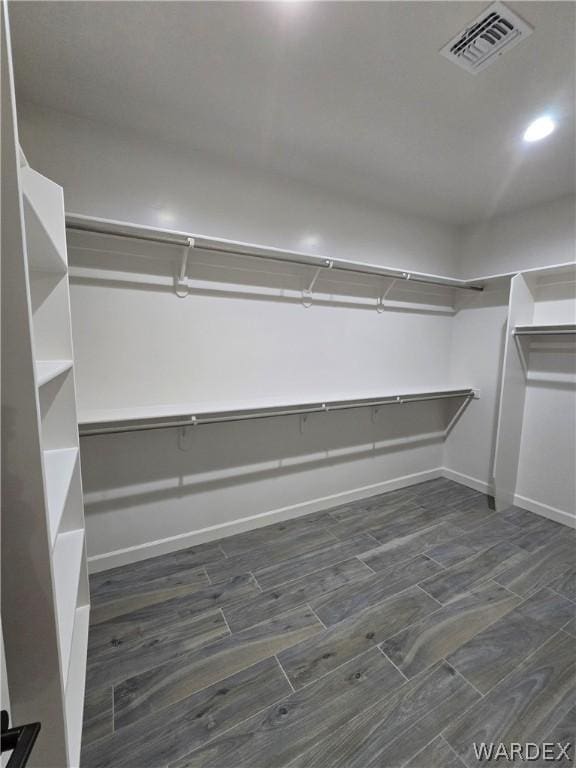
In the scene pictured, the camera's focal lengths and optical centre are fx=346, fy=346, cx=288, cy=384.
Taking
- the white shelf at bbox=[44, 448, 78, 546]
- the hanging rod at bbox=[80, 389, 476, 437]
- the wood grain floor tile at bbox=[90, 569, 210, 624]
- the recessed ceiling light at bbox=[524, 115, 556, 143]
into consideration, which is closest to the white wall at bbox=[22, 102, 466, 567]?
the hanging rod at bbox=[80, 389, 476, 437]

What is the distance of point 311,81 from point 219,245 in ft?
2.73

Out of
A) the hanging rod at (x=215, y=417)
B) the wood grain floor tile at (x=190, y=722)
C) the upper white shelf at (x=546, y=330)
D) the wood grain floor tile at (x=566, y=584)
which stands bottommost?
the wood grain floor tile at (x=190, y=722)

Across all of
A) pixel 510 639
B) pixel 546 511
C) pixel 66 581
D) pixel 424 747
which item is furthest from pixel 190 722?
pixel 546 511

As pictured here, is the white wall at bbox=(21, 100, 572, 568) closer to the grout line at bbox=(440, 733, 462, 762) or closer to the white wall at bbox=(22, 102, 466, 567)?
the white wall at bbox=(22, 102, 466, 567)

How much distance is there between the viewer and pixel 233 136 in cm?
184

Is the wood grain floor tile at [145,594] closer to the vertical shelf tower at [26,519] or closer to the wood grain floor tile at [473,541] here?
the vertical shelf tower at [26,519]

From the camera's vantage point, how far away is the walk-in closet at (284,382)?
3.76 feet

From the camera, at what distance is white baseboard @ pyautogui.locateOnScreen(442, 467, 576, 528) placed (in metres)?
2.60

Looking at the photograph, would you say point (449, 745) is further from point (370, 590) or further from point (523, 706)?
point (370, 590)

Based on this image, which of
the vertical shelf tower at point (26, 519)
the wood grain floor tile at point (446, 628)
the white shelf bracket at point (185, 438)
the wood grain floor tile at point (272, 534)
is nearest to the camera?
the vertical shelf tower at point (26, 519)

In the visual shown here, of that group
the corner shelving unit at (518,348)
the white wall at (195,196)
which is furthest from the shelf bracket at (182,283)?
the corner shelving unit at (518,348)

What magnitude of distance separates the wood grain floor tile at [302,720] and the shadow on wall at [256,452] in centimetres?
118

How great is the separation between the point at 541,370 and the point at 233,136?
2.72 m

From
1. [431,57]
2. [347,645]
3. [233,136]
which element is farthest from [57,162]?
[347,645]
